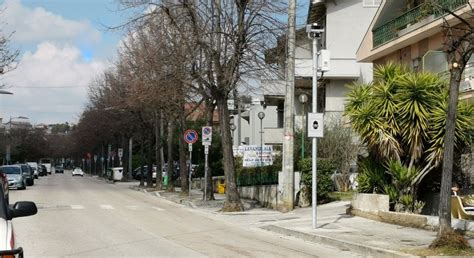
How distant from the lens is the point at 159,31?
2711 centimetres

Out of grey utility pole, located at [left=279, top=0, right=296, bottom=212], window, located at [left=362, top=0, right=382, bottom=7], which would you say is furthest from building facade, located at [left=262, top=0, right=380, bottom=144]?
grey utility pole, located at [left=279, top=0, right=296, bottom=212]

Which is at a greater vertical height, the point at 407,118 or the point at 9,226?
the point at 407,118

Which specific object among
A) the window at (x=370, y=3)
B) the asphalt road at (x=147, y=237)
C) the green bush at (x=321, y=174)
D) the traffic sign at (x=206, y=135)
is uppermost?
the window at (x=370, y=3)

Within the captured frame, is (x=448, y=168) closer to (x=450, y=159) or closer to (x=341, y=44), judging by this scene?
(x=450, y=159)

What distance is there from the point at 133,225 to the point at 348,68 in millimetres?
24569

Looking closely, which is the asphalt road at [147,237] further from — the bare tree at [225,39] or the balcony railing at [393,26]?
the balcony railing at [393,26]

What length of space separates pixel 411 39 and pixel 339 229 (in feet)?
41.6

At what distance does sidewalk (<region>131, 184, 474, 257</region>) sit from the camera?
42.4ft

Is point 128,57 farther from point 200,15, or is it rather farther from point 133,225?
point 133,225

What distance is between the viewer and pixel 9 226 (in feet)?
20.4

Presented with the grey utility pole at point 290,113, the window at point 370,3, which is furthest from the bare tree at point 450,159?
the window at point 370,3

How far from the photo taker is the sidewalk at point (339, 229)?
42.4ft

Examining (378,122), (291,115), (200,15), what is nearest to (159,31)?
(200,15)

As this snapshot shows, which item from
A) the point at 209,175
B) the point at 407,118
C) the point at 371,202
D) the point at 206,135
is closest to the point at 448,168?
the point at 407,118
